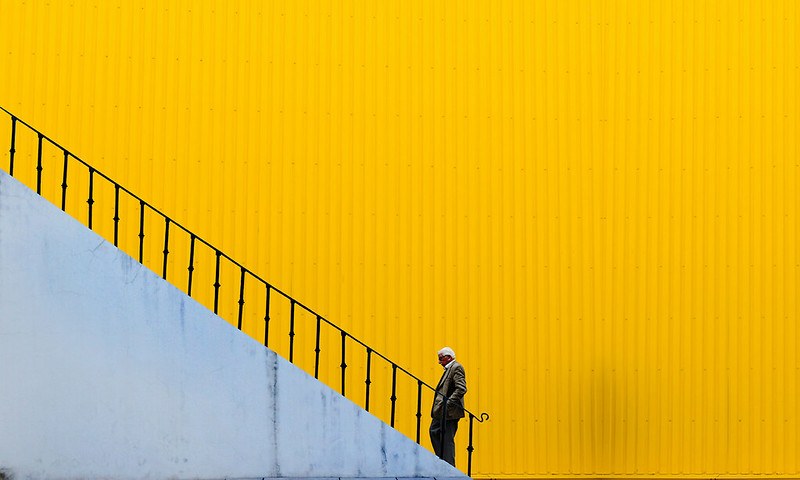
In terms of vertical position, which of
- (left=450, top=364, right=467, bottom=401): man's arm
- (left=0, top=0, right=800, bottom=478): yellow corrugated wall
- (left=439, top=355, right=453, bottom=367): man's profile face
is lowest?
(left=450, top=364, right=467, bottom=401): man's arm

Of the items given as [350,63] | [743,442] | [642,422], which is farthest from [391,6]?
[743,442]

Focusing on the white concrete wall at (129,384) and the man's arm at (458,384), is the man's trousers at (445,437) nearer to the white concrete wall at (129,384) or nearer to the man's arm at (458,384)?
the man's arm at (458,384)

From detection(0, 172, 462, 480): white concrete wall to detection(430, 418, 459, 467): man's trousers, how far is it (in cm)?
85

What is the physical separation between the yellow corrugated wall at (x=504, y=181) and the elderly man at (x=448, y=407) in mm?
1713

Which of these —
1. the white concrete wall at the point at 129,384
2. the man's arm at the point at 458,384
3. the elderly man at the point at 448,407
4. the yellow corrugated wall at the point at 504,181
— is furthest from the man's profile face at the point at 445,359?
the yellow corrugated wall at the point at 504,181

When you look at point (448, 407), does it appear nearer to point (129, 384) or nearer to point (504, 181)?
point (129, 384)

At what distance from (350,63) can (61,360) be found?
5.01m

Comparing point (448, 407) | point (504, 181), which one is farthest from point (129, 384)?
point (504, 181)

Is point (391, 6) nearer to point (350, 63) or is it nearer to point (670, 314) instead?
point (350, 63)

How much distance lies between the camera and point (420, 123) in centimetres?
1304

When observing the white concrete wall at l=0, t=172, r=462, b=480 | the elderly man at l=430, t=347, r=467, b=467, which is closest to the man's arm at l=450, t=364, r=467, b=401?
the elderly man at l=430, t=347, r=467, b=467

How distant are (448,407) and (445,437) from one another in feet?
1.07

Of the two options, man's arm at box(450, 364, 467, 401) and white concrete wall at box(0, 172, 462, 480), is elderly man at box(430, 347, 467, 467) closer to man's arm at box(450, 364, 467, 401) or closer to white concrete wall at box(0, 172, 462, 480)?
man's arm at box(450, 364, 467, 401)

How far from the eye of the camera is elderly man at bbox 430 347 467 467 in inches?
431
